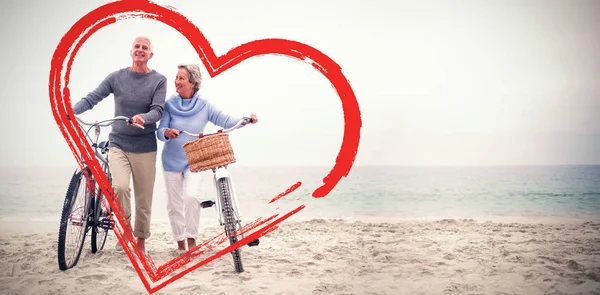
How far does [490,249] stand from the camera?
4.23 metres

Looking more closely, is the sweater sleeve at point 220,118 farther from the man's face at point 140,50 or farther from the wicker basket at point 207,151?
the man's face at point 140,50

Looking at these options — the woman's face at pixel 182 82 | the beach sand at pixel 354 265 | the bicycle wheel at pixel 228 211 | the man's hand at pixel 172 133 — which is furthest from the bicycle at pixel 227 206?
the woman's face at pixel 182 82

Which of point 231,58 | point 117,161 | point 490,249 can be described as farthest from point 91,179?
point 490,249

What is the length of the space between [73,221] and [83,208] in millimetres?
143

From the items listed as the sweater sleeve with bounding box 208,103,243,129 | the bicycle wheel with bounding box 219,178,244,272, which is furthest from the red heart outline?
the sweater sleeve with bounding box 208,103,243,129

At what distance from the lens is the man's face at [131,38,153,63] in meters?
3.59

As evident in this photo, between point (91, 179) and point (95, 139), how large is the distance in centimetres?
32

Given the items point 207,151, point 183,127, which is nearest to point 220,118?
point 183,127

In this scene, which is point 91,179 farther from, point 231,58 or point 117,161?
point 231,58

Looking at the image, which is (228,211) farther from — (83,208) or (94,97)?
(94,97)

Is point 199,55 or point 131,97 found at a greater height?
point 199,55

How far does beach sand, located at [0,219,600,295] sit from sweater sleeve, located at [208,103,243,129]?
3.75 ft

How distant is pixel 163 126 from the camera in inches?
146

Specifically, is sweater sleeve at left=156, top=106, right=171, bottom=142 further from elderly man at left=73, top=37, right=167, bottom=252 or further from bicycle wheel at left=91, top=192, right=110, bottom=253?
bicycle wheel at left=91, top=192, right=110, bottom=253
